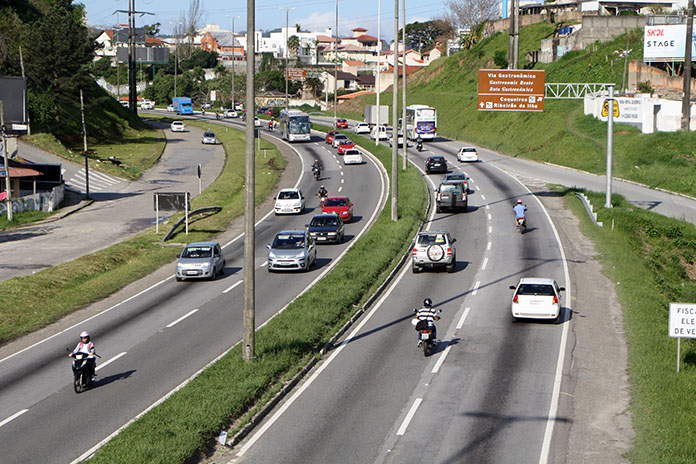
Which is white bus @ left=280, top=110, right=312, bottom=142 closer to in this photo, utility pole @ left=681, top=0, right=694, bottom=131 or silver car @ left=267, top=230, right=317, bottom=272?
utility pole @ left=681, top=0, right=694, bottom=131

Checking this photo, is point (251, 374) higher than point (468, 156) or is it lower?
lower

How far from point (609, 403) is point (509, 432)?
3785 millimetres

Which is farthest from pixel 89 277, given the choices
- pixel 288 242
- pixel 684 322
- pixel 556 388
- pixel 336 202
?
pixel 684 322

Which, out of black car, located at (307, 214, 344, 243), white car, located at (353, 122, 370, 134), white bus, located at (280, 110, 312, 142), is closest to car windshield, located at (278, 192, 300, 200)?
black car, located at (307, 214, 344, 243)

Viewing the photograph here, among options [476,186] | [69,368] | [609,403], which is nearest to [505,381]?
[609,403]

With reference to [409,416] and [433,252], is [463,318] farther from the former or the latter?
[409,416]

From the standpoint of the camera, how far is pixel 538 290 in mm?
28484

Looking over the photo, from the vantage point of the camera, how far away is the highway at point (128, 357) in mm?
18562

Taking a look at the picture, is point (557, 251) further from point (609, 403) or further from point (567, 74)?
point (567, 74)

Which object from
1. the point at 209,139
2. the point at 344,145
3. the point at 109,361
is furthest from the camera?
the point at 209,139

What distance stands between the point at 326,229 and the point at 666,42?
179 ft

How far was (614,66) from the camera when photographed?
95375mm

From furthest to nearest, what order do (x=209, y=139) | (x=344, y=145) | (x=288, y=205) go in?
(x=209, y=139), (x=344, y=145), (x=288, y=205)

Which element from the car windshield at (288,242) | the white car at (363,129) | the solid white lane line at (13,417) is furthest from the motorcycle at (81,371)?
the white car at (363,129)
